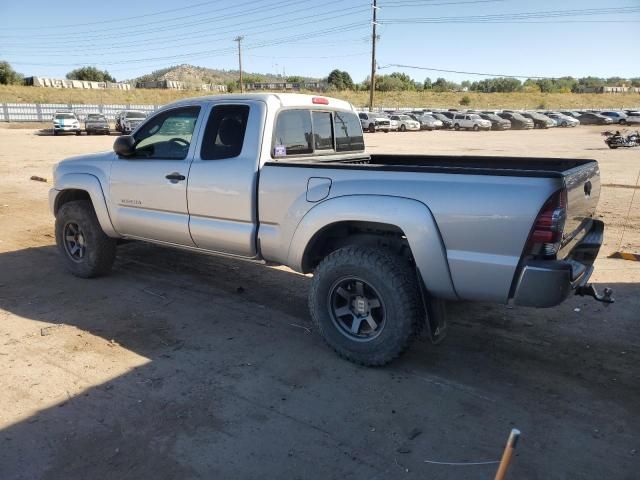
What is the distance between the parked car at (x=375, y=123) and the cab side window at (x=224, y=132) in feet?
122

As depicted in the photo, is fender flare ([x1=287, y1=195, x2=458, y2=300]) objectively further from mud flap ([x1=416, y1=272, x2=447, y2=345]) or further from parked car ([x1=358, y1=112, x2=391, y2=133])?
parked car ([x1=358, y1=112, x2=391, y2=133])

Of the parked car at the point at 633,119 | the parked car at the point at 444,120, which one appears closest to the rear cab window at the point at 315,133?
the parked car at the point at 444,120

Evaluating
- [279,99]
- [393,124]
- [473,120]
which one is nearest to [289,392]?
[279,99]

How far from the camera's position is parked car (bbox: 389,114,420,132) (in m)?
45.1

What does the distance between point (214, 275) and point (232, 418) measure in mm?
3018

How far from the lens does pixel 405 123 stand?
149 ft

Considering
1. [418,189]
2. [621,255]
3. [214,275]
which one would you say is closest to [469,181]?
[418,189]

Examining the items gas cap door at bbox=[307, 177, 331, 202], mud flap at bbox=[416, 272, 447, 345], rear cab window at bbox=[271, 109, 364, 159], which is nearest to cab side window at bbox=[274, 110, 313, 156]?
rear cab window at bbox=[271, 109, 364, 159]

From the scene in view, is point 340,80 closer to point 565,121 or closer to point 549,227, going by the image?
point 565,121

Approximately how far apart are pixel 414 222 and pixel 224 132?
2.08 metres

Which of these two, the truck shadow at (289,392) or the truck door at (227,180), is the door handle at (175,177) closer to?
the truck door at (227,180)

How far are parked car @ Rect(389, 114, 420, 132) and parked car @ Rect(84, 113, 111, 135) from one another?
2318 cm

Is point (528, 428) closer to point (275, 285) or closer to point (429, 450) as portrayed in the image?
point (429, 450)

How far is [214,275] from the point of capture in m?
6.08
